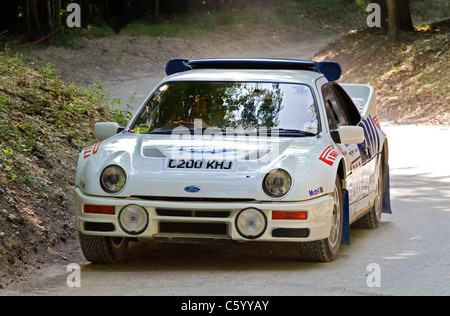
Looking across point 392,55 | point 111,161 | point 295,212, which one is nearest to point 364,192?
point 295,212

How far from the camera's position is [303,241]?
696 cm

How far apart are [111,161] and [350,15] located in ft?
127

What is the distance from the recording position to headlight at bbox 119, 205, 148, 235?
22.4 feet

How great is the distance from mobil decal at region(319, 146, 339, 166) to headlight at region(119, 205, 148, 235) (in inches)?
60.0

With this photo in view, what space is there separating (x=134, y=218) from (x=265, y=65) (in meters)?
2.83

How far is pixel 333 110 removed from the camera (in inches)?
332

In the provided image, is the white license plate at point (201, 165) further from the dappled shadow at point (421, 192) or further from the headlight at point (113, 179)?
the dappled shadow at point (421, 192)

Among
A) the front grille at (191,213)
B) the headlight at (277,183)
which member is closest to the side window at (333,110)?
the headlight at (277,183)

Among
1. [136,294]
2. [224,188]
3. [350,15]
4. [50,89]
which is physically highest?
[224,188]

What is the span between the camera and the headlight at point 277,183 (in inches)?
267

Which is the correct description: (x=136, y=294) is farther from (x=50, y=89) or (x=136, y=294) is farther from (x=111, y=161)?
(x=50, y=89)

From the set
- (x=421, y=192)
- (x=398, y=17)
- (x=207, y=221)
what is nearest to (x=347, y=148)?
(x=207, y=221)

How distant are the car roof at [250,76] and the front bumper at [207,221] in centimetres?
164
